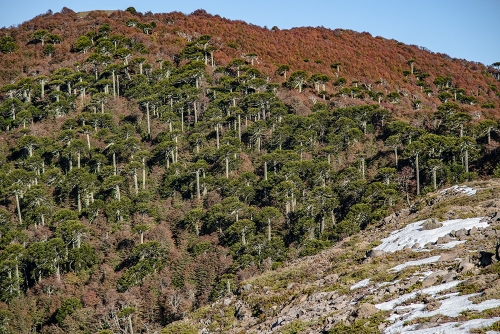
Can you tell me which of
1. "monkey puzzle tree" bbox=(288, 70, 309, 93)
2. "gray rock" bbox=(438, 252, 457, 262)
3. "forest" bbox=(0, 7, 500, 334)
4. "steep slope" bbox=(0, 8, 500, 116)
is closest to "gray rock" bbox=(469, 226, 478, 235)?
"gray rock" bbox=(438, 252, 457, 262)

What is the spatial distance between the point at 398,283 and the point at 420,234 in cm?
801

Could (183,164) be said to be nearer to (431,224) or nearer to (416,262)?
(431,224)

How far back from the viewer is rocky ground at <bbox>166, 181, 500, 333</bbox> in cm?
2019

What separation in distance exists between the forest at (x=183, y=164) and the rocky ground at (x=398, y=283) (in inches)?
262

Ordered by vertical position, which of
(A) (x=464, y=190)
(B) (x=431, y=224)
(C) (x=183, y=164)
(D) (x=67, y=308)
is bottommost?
(D) (x=67, y=308)

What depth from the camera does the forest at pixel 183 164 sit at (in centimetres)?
6644

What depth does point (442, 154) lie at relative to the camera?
78.8 metres

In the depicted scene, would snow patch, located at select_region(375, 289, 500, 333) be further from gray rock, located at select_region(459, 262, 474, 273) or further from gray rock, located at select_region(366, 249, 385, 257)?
gray rock, located at select_region(366, 249, 385, 257)

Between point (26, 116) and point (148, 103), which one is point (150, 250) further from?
point (26, 116)

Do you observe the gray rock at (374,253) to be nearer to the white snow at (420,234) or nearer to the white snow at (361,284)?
the white snow at (420,234)

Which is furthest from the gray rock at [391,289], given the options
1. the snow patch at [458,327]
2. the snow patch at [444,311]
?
the snow patch at [458,327]

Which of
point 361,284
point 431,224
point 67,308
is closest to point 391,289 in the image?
point 361,284

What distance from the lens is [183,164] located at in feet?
281

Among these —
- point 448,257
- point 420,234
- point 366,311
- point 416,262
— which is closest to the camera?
point 366,311
